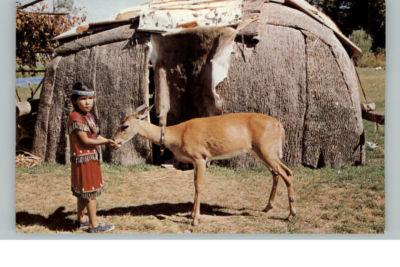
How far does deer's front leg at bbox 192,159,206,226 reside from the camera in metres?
4.93

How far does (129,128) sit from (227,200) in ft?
3.69

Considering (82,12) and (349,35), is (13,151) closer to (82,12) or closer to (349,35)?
(82,12)

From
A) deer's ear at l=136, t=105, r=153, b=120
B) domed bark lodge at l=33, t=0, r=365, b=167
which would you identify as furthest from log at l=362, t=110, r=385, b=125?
deer's ear at l=136, t=105, r=153, b=120

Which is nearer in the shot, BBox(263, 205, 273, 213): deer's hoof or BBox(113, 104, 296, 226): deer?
BBox(113, 104, 296, 226): deer

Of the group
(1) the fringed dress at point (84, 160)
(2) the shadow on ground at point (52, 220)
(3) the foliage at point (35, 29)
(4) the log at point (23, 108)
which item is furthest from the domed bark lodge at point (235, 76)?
(2) the shadow on ground at point (52, 220)

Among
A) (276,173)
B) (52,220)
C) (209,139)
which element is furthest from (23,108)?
(276,173)

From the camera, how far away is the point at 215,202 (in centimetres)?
515

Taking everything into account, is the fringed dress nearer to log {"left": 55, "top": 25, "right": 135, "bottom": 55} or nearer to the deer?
the deer

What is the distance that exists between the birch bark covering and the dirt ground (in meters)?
0.28

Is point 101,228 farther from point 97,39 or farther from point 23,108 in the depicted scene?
point 97,39

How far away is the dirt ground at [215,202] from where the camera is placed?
5.05m

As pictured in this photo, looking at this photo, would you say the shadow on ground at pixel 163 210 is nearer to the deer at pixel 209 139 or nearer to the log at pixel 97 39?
the deer at pixel 209 139
